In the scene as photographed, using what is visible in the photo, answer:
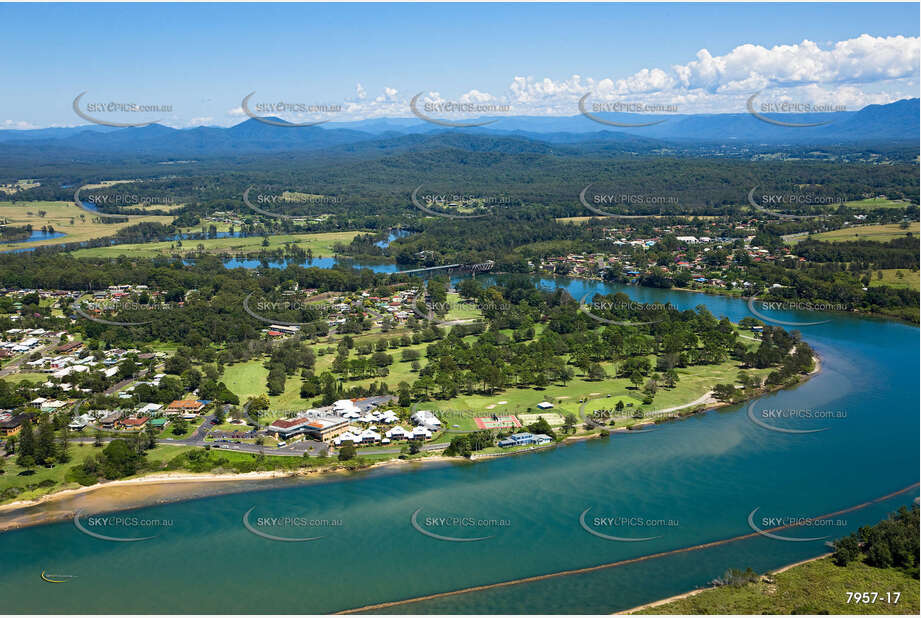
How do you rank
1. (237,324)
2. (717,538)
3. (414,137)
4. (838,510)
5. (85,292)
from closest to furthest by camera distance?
(717,538)
(838,510)
(237,324)
(85,292)
(414,137)

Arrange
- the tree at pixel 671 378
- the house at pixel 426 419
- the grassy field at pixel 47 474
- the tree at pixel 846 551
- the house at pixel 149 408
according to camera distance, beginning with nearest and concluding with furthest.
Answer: the tree at pixel 846 551 < the grassy field at pixel 47 474 < the house at pixel 426 419 < the house at pixel 149 408 < the tree at pixel 671 378

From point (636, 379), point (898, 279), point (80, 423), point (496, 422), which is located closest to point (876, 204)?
point (898, 279)

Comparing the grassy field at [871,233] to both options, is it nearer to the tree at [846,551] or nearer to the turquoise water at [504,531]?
the turquoise water at [504,531]

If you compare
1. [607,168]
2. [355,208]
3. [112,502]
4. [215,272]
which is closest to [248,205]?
[355,208]

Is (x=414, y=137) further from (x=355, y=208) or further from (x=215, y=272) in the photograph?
(x=215, y=272)

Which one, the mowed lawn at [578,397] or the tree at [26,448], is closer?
the tree at [26,448]

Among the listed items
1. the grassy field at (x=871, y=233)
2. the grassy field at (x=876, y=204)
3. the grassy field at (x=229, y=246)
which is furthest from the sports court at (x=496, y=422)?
the grassy field at (x=876, y=204)

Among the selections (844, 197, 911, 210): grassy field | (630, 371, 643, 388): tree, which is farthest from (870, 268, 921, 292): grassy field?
(844, 197, 911, 210): grassy field
